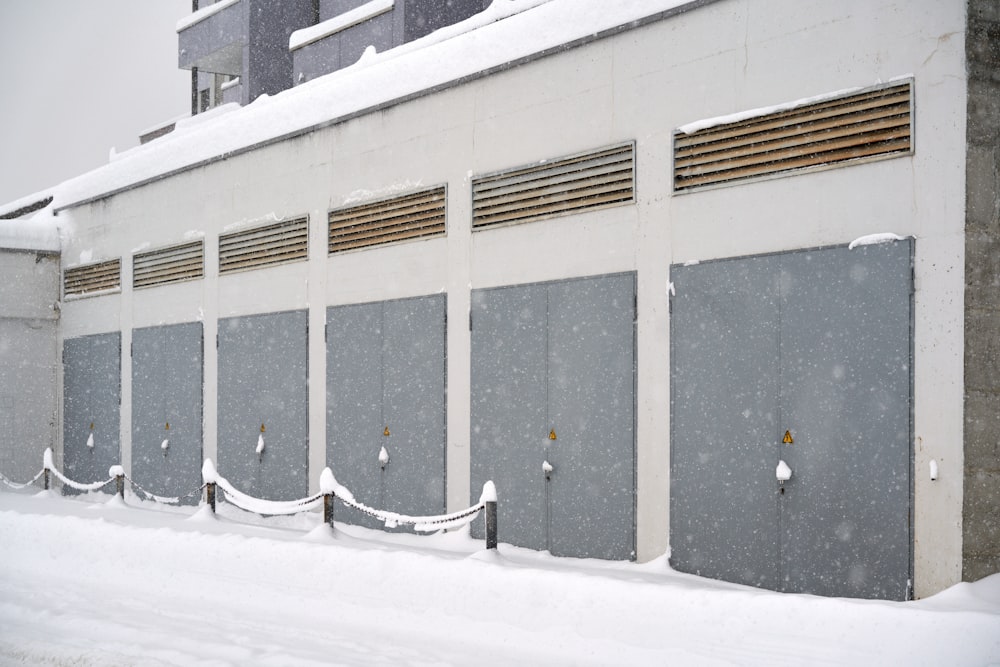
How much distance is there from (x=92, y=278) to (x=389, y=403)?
35.5 ft

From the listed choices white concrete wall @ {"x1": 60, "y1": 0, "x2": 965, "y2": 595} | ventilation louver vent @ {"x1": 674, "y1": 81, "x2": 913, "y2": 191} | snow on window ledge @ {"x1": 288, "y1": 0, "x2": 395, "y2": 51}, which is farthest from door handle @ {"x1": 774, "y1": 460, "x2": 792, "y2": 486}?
snow on window ledge @ {"x1": 288, "y1": 0, "x2": 395, "y2": 51}

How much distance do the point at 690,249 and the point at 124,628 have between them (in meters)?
6.77

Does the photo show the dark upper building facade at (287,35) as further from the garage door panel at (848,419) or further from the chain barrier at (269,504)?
the garage door panel at (848,419)

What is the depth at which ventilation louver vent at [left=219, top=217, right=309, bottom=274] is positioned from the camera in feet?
55.5

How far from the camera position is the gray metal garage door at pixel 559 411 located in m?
11.9

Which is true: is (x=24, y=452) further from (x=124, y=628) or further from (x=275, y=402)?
(x=124, y=628)

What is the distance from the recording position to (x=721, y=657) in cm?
809

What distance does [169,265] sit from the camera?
20062mm

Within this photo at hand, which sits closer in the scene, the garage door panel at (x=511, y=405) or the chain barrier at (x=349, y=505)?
the chain barrier at (x=349, y=505)

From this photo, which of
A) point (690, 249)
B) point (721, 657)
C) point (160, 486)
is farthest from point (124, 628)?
point (160, 486)

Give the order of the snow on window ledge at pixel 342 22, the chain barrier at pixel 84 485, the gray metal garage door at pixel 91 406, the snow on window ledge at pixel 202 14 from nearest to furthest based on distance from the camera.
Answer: the chain barrier at pixel 84 485 < the gray metal garage door at pixel 91 406 < the snow on window ledge at pixel 342 22 < the snow on window ledge at pixel 202 14

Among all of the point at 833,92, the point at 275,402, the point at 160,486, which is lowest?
the point at 160,486

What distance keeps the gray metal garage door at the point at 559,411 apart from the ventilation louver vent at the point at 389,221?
1.51 m

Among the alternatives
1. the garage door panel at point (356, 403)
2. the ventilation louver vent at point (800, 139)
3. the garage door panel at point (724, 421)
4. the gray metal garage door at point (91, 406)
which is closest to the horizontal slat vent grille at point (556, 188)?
the ventilation louver vent at point (800, 139)
